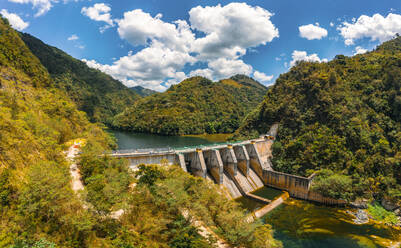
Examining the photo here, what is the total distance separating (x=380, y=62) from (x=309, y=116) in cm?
3053

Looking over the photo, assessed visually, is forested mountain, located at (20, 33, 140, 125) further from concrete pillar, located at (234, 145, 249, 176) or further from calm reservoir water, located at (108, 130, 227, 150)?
concrete pillar, located at (234, 145, 249, 176)

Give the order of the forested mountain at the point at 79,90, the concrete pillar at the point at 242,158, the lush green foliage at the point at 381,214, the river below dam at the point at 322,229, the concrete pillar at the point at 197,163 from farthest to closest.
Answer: the forested mountain at the point at 79,90 → the concrete pillar at the point at 242,158 → the concrete pillar at the point at 197,163 → the lush green foliage at the point at 381,214 → the river below dam at the point at 322,229

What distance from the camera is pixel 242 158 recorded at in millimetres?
43469

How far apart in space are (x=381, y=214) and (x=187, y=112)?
9648 centimetres

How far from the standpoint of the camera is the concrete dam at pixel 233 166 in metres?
32.5

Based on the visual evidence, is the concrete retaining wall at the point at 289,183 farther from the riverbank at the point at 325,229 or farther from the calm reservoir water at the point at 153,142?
the calm reservoir water at the point at 153,142

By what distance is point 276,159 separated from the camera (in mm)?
48281

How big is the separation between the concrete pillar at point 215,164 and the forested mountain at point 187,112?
68.0m

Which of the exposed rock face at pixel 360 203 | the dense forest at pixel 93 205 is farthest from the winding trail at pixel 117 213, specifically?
the exposed rock face at pixel 360 203

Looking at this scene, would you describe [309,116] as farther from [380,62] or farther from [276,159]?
[380,62]

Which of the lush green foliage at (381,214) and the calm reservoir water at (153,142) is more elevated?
the calm reservoir water at (153,142)

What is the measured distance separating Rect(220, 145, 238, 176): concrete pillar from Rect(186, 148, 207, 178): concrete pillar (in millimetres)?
7382

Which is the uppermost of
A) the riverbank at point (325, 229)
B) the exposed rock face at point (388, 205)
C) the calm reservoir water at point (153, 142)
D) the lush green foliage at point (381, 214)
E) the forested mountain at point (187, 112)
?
the forested mountain at point (187, 112)

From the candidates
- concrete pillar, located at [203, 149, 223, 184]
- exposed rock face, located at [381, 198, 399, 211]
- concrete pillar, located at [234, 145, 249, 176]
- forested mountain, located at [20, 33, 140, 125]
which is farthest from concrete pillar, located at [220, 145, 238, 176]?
forested mountain, located at [20, 33, 140, 125]
